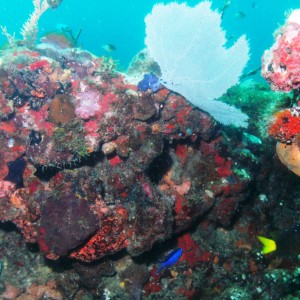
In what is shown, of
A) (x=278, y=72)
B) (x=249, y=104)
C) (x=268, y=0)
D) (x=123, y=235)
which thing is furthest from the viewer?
(x=268, y=0)

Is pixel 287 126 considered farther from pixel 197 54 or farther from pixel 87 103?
pixel 87 103

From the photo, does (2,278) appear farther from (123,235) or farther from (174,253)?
(174,253)

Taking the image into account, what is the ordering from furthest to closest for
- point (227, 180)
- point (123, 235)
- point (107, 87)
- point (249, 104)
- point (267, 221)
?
point (249, 104), point (267, 221), point (227, 180), point (107, 87), point (123, 235)

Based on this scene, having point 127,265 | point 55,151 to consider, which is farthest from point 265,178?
point 55,151

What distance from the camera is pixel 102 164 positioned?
509 cm

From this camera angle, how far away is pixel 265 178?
610 centimetres

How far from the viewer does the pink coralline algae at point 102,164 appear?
14.1 feet

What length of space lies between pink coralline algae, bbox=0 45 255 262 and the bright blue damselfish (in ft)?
0.55

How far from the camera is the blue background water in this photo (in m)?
71.1

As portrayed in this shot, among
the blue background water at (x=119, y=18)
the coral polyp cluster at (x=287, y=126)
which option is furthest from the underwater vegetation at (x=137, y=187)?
the blue background water at (x=119, y=18)

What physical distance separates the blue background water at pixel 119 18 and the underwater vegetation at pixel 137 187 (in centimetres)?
6024

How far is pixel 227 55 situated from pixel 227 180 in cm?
247

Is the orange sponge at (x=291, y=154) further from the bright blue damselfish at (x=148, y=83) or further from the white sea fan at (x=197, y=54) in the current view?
Result: the bright blue damselfish at (x=148, y=83)

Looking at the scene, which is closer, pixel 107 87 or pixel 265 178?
pixel 107 87
